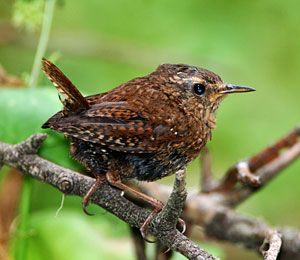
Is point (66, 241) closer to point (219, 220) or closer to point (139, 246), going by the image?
point (139, 246)

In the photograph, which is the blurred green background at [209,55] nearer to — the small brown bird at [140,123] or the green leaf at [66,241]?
the green leaf at [66,241]

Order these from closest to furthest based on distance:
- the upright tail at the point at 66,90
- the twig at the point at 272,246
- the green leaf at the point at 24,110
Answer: the twig at the point at 272,246 < the upright tail at the point at 66,90 < the green leaf at the point at 24,110

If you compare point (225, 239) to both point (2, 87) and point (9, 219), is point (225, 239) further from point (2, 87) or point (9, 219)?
point (2, 87)

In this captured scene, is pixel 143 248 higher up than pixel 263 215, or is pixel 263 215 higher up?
pixel 143 248

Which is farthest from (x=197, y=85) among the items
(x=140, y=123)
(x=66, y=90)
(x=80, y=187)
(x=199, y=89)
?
(x=80, y=187)

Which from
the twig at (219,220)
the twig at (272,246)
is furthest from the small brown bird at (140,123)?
the twig at (219,220)

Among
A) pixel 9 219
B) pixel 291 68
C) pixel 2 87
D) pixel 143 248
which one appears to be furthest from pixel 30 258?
pixel 291 68

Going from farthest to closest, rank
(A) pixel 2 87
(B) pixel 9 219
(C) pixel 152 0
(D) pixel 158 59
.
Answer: (C) pixel 152 0 < (D) pixel 158 59 < (B) pixel 9 219 < (A) pixel 2 87
